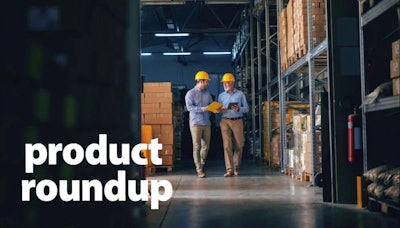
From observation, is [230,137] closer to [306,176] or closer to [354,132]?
[306,176]

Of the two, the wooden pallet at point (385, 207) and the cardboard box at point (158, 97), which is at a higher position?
the cardboard box at point (158, 97)

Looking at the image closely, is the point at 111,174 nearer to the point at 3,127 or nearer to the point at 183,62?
the point at 3,127

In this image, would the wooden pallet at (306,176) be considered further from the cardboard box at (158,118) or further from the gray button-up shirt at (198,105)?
the cardboard box at (158,118)

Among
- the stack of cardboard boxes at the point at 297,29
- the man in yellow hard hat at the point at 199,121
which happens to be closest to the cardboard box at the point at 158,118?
the man in yellow hard hat at the point at 199,121

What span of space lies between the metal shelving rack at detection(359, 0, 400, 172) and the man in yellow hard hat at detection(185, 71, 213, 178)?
4505 millimetres

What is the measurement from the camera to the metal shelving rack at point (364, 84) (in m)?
4.22

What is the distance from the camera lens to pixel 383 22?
5.07 m

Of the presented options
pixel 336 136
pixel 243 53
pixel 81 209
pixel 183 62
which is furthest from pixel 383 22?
pixel 183 62

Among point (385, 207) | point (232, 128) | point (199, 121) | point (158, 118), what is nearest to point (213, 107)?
point (199, 121)

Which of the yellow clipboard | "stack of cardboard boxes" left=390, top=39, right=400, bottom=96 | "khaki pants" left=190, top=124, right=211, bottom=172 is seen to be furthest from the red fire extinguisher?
"khaki pants" left=190, top=124, right=211, bottom=172

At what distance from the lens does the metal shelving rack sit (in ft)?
13.8

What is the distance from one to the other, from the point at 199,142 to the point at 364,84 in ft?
15.5

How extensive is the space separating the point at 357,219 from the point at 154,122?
6951 mm

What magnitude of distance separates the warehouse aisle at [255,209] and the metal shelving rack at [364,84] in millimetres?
697
